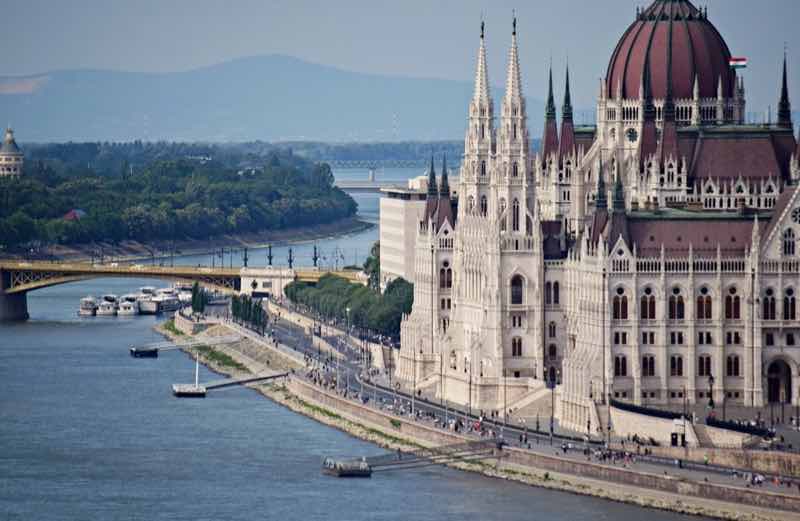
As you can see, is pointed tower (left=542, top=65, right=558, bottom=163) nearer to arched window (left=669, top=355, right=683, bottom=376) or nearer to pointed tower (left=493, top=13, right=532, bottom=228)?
pointed tower (left=493, top=13, right=532, bottom=228)

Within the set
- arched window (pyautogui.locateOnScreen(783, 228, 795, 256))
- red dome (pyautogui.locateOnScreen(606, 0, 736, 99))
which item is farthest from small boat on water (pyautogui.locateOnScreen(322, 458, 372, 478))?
red dome (pyautogui.locateOnScreen(606, 0, 736, 99))

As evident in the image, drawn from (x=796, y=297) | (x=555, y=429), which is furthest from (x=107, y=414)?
(x=796, y=297)

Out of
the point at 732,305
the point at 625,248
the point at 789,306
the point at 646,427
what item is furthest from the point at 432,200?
the point at 646,427

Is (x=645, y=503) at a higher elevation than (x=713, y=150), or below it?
below

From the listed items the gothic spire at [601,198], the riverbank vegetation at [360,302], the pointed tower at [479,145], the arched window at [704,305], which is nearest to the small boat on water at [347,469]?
the gothic spire at [601,198]

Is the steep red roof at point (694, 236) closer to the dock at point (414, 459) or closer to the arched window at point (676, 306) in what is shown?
the arched window at point (676, 306)

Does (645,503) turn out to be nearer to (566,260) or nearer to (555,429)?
(555,429)

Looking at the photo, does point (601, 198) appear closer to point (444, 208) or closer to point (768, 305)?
point (768, 305)
